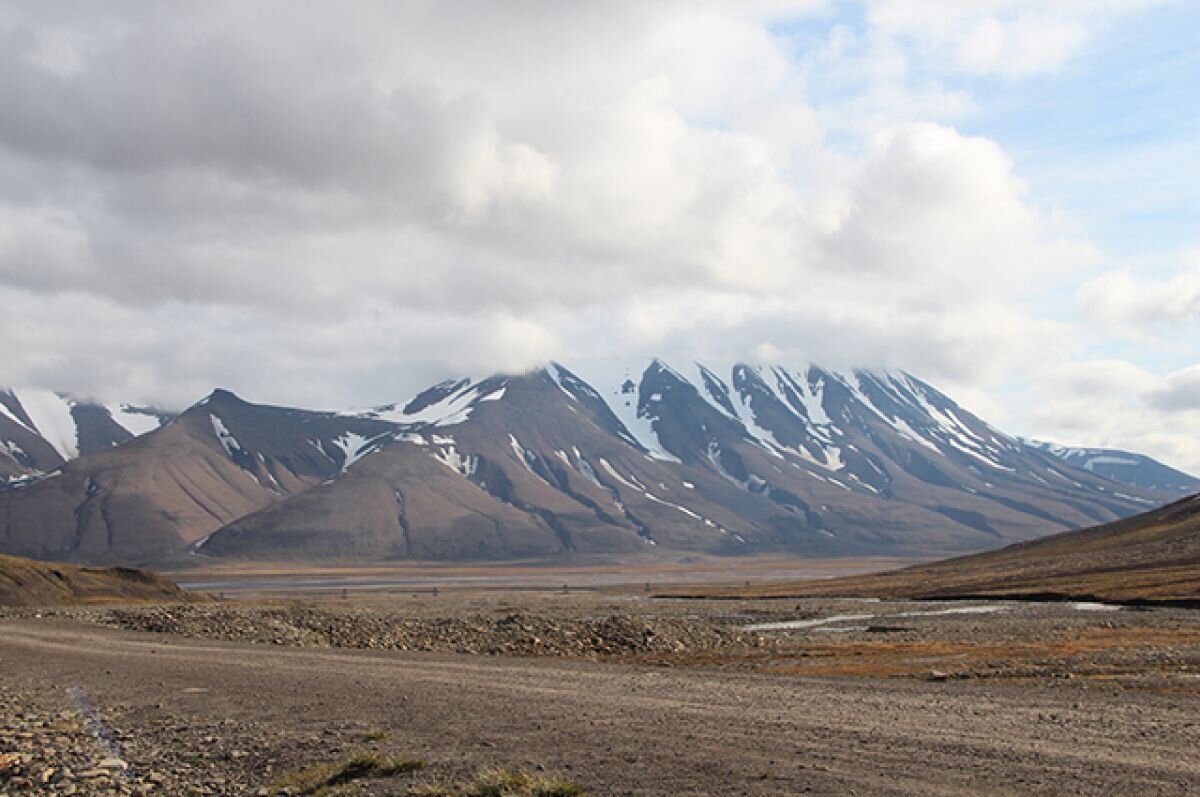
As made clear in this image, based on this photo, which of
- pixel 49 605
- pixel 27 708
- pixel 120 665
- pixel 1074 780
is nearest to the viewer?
pixel 1074 780

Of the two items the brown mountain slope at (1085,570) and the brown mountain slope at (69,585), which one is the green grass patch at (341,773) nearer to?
the brown mountain slope at (1085,570)

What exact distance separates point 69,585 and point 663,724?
92.5 m

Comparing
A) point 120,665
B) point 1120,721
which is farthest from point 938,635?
point 120,665

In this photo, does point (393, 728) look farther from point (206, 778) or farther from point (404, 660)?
point (404, 660)

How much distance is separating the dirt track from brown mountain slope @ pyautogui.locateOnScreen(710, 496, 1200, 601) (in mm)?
63946

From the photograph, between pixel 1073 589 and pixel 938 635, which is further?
pixel 1073 589

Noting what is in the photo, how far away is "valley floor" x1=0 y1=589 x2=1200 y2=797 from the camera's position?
20016 mm

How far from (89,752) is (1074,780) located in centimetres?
1921

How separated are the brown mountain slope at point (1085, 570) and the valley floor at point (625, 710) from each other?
44.9 metres

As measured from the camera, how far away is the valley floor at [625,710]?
2002 centimetres

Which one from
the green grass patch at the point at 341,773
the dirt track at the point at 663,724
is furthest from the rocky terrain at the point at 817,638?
the green grass patch at the point at 341,773

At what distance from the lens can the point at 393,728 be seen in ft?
84.2

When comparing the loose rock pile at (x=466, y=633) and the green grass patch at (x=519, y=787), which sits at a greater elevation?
the green grass patch at (x=519, y=787)

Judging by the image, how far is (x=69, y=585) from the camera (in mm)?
103062
